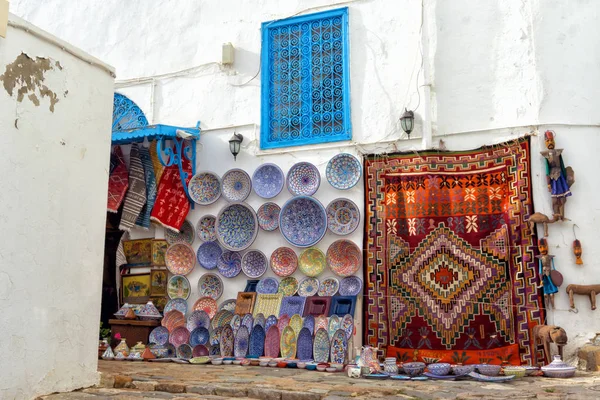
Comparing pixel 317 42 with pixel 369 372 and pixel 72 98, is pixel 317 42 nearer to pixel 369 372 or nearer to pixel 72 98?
pixel 72 98

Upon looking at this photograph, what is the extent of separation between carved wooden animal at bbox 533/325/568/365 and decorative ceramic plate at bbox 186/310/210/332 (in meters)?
3.61

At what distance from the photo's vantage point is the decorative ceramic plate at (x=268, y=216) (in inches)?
290

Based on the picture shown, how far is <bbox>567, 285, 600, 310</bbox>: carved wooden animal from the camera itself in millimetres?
6066

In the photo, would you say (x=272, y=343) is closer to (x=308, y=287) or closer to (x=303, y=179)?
(x=308, y=287)

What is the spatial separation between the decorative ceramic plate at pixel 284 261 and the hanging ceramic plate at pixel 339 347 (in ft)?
3.66

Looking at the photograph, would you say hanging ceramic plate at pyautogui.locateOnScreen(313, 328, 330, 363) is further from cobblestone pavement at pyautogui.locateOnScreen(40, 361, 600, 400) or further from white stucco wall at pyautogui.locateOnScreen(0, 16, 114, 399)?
white stucco wall at pyautogui.locateOnScreen(0, 16, 114, 399)

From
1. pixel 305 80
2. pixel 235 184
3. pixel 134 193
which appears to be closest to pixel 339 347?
pixel 235 184

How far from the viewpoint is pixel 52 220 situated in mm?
4656

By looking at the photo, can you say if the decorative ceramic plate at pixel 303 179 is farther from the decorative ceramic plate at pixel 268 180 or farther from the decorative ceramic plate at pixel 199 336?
the decorative ceramic plate at pixel 199 336

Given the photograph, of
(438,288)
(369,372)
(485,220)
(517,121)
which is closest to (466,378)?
(369,372)

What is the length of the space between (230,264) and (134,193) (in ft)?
5.19

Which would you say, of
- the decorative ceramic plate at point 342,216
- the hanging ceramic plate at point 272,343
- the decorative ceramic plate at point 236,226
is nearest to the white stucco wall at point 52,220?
the hanging ceramic plate at point 272,343

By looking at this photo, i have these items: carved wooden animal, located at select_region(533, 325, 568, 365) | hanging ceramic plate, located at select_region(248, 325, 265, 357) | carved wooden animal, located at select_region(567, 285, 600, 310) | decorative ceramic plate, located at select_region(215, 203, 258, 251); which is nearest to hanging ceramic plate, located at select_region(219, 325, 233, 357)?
hanging ceramic plate, located at select_region(248, 325, 265, 357)

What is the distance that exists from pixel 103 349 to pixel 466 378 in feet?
13.5
